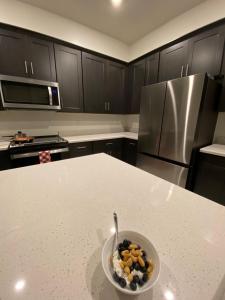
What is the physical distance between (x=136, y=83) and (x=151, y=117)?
3.43 ft

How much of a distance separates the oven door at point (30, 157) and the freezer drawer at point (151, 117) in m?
1.27

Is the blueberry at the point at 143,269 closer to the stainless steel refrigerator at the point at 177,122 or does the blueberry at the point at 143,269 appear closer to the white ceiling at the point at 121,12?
the stainless steel refrigerator at the point at 177,122

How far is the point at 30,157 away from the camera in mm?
1872

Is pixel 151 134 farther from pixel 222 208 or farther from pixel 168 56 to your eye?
pixel 222 208

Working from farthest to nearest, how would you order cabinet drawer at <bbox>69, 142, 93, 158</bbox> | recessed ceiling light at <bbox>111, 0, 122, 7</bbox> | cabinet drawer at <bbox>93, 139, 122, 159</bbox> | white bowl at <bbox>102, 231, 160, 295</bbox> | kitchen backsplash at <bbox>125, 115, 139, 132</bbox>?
kitchen backsplash at <bbox>125, 115, 139, 132</bbox> < cabinet drawer at <bbox>93, 139, 122, 159</bbox> < cabinet drawer at <bbox>69, 142, 93, 158</bbox> < recessed ceiling light at <bbox>111, 0, 122, 7</bbox> < white bowl at <bbox>102, 231, 160, 295</bbox>

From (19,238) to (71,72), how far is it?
2398 millimetres

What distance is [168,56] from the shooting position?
84.5 inches

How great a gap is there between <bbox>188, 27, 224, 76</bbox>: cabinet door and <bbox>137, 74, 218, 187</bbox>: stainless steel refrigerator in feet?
0.88

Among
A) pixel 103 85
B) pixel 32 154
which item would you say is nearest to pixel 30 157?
pixel 32 154

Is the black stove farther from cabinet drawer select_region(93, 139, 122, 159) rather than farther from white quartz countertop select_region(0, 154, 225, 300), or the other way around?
white quartz countertop select_region(0, 154, 225, 300)

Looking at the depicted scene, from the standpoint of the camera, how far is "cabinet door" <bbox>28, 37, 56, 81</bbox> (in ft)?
6.25

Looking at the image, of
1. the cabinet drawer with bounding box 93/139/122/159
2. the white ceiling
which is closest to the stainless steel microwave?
the cabinet drawer with bounding box 93/139/122/159

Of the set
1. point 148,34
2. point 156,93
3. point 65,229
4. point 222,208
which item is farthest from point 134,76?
point 65,229

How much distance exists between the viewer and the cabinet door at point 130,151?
266cm
